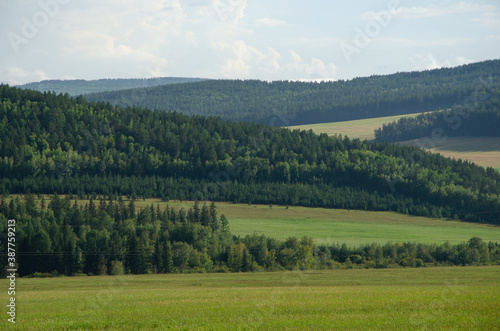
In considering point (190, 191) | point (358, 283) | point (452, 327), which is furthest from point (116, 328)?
point (190, 191)

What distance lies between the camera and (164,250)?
95.8m

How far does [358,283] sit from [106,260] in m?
46.5

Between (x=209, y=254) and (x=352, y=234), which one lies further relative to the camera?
(x=352, y=234)

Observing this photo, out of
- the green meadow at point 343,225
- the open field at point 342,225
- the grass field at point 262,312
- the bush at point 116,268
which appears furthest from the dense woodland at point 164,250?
the grass field at point 262,312

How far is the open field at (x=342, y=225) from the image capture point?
13089 centimetres

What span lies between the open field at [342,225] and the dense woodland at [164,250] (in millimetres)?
14156

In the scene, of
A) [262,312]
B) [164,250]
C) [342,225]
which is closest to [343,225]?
[342,225]

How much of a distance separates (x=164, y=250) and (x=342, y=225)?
65.3 metres

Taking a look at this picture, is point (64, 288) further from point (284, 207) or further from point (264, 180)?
point (264, 180)

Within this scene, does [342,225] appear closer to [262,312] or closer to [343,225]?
[343,225]

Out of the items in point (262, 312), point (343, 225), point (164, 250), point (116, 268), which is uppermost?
point (262, 312)

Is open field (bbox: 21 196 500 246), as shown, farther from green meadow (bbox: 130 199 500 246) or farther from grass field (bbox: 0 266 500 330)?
grass field (bbox: 0 266 500 330)

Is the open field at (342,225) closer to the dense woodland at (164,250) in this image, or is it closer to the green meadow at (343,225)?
the green meadow at (343,225)

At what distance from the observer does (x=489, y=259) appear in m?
104
